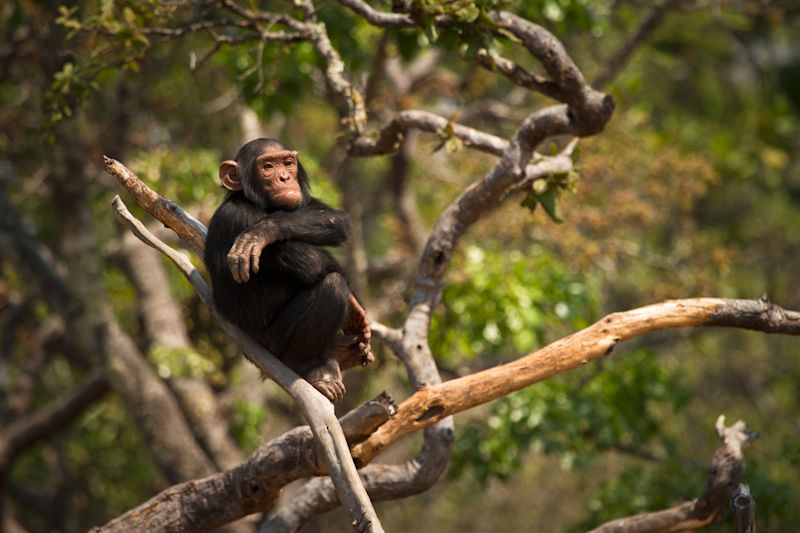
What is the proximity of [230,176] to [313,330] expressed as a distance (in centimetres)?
92

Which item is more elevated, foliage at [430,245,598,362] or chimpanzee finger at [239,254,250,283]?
chimpanzee finger at [239,254,250,283]

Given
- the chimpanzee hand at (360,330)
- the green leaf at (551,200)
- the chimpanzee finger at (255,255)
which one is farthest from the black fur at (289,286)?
the green leaf at (551,200)

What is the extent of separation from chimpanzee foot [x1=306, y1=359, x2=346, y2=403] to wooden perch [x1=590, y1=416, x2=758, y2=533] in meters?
1.94

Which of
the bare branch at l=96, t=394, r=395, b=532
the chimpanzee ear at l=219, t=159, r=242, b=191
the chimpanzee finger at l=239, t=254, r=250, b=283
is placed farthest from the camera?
the chimpanzee ear at l=219, t=159, r=242, b=191

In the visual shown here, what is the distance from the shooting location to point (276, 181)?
5.01 m

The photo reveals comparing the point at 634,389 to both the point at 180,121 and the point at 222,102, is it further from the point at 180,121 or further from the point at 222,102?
the point at 180,121

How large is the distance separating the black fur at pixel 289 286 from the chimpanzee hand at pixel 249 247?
0.09 m

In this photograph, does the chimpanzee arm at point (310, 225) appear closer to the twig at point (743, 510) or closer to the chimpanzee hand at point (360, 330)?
the chimpanzee hand at point (360, 330)

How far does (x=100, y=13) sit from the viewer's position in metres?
6.16

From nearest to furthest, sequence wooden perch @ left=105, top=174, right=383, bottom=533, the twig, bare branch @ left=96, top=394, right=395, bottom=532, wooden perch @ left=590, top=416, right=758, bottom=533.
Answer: wooden perch @ left=105, top=174, right=383, bottom=533
the twig
bare branch @ left=96, top=394, right=395, bottom=532
wooden perch @ left=590, top=416, right=758, bottom=533

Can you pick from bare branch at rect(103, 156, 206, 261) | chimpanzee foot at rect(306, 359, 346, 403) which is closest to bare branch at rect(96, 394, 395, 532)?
chimpanzee foot at rect(306, 359, 346, 403)

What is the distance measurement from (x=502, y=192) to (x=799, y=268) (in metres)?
9.98

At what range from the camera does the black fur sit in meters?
4.72

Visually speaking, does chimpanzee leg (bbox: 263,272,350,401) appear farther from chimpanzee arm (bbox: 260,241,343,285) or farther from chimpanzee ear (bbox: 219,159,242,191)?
chimpanzee ear (bbox: 219,159,242,191)
